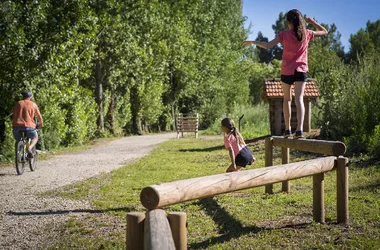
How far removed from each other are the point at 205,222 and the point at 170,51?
30810 mm

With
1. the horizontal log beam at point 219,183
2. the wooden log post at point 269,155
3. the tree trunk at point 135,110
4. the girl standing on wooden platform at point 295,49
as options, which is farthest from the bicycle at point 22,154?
the tree trunk at point 135,110

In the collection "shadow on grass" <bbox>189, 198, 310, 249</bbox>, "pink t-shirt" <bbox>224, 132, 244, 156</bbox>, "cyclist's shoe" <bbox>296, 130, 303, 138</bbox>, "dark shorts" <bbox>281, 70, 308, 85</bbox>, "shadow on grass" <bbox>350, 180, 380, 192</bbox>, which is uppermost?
"dark shorts" <bbox>281, 70, 308, 85</bbox>

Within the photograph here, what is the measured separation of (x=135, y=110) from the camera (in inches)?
1319

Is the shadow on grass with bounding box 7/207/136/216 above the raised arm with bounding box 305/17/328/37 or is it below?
below

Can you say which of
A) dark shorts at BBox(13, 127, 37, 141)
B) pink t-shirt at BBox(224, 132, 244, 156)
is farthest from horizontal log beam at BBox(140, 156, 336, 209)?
dark shorts at BBox(13, 127, 37, 141)

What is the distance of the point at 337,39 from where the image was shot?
287 ft

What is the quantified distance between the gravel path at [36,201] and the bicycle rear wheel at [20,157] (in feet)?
0.59

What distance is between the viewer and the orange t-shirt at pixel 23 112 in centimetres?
Result: 1139

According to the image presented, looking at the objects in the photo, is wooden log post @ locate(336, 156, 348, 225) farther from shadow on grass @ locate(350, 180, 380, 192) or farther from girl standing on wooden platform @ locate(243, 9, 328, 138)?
shadow on grass @ locate(350, 180, 380, 192)

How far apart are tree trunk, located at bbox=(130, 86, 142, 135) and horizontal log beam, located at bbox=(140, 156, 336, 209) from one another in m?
28.1

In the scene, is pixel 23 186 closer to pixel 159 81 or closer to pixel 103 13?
pixel 103 13

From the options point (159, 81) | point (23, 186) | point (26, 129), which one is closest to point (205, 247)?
point (23, 186)

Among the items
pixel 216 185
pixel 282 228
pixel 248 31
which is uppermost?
pixel 248 31

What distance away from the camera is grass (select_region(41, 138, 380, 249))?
5086mm
